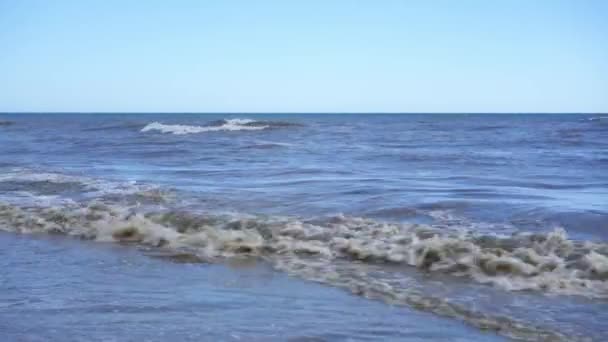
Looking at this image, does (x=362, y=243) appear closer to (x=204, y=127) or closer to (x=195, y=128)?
(x=195, y=128)

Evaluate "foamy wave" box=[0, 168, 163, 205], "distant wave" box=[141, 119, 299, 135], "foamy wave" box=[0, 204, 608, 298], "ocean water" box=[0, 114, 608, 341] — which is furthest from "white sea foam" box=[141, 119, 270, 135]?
"foamy wave" box=[0, 204, 608, 298]

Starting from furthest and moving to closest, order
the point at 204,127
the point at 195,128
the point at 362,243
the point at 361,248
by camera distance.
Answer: the point at 204,127 < the point at 195,128 < the point at 362,243 < the point at 361,248

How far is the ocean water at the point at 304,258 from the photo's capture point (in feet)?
11.9

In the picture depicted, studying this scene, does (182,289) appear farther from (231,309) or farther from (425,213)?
(425,213)

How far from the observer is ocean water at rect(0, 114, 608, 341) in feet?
11.9

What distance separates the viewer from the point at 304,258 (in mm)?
5543

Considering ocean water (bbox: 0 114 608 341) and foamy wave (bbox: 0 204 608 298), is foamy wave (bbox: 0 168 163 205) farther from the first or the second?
foamy wave (bbox: 0 204 608 298)

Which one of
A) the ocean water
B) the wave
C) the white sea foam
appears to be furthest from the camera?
the white sea foam

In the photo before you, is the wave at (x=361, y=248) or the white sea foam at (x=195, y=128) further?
the white sea foam at (x=195, y=128)

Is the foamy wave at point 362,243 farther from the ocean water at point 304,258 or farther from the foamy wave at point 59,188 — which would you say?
the foamy wave at point 59,188

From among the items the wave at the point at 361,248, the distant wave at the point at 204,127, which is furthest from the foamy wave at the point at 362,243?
the distant wave at the point at 204,127

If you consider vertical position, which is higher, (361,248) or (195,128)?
(195,128)

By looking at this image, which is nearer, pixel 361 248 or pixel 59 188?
pixel 361 248

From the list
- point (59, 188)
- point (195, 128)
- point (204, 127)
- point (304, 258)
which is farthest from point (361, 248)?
point (204, 127)
